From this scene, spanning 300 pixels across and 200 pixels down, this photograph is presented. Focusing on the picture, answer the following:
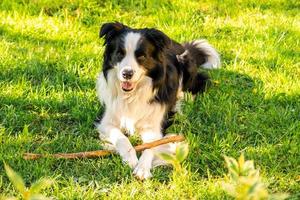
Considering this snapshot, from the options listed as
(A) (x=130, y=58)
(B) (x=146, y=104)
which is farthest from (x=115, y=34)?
(B) (x=146, y=104)

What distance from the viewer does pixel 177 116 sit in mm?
3732

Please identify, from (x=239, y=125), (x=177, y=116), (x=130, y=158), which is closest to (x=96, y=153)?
(x=130, y=158)

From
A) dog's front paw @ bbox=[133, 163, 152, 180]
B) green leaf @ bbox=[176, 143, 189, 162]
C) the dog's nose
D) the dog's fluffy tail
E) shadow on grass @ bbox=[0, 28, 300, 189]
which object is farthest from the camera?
the dog's fluffy tail

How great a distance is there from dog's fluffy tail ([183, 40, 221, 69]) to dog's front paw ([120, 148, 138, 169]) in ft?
5.44

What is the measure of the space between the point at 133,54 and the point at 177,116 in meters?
0.70

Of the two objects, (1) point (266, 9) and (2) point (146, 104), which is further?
(1) point (266, 9)

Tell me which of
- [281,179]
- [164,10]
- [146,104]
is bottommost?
[281,179]

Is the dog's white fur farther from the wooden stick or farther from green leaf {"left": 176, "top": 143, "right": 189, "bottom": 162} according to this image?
green leaf {"left": 176, "top": 143, "right": 189, "bottom": 162}

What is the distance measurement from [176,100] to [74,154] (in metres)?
1.15

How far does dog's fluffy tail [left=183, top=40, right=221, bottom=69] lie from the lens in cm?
464

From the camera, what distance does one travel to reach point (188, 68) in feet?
13.8

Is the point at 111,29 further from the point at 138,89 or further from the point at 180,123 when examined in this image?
the point at 180,123

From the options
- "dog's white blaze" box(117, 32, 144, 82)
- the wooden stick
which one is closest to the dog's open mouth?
"dog's white blaze" box(117, 32, 144, 82)

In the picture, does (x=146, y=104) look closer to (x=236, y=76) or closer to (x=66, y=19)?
(x=236, y=76)
